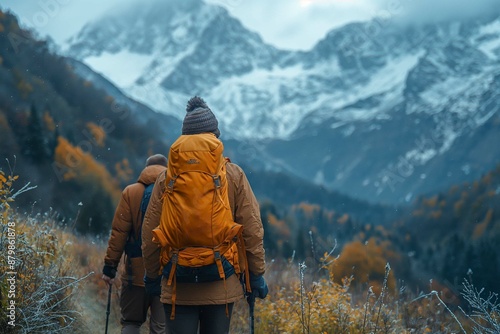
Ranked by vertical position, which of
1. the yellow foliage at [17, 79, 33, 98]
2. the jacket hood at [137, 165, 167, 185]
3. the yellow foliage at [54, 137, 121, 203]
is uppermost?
the jacket hood at [137, 165, 167, 185]

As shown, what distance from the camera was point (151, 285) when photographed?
392cm

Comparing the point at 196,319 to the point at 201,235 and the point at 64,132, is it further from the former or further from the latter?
the point at 64,132

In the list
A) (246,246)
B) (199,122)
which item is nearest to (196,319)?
(246,246)

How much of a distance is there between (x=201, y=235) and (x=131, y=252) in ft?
5.12

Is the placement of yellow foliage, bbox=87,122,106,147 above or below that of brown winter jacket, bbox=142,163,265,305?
below

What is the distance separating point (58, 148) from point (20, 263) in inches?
2143

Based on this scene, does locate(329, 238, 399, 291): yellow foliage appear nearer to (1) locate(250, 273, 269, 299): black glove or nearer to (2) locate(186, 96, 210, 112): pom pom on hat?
(1) locate(250, 273, 269, 299): black glove

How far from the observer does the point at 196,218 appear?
3479 mm

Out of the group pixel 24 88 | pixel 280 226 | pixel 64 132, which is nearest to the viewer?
pixel 24 88

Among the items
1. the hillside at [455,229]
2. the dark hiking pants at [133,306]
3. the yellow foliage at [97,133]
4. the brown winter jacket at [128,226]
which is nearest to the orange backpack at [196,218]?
the brown winter jacket at [128,226]

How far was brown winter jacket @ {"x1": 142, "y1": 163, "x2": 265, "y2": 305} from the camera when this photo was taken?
3643 mm

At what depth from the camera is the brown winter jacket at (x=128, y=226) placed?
4.80 meters

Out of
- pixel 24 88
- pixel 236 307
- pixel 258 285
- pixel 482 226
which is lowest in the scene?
pixel 482 226

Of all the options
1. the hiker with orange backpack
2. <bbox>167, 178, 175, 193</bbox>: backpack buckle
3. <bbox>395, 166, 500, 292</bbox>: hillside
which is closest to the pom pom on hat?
the hiker with orange backpack
